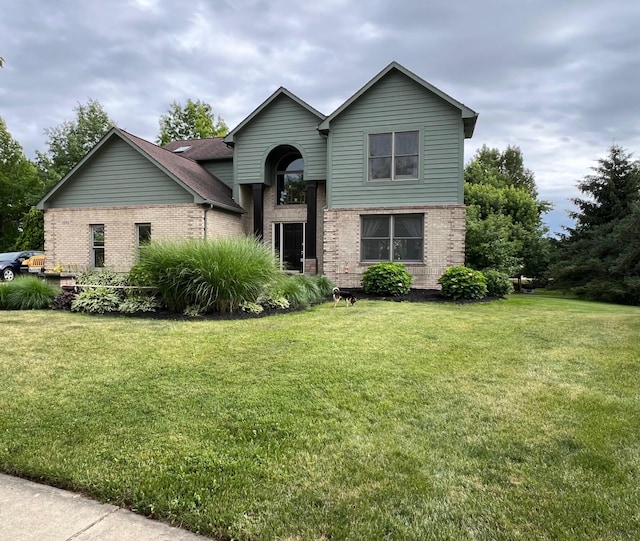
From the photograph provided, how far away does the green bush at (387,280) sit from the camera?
12422 mm

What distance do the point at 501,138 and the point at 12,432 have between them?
1754 inches

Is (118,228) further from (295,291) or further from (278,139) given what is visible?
(295,291)

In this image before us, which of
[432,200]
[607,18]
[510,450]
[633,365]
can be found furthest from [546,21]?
[510,450]

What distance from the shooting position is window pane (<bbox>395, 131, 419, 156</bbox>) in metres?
14.0

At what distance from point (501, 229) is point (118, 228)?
15.7 m

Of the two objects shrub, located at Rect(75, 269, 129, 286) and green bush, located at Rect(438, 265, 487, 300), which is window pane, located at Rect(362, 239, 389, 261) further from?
shrub, located at Rect(75, 269, 129, 286)

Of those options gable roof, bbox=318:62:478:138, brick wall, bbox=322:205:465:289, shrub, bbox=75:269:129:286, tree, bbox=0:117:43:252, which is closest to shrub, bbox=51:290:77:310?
shrub, bbox=75:269:129:286

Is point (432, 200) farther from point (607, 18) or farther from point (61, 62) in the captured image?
point (61, 62)

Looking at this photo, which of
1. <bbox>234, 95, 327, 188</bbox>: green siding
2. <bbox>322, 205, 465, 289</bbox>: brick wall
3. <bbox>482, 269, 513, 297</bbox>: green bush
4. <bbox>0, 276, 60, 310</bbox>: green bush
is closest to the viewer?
<bbox>0, 276, 60, 310</bbox>: green bush

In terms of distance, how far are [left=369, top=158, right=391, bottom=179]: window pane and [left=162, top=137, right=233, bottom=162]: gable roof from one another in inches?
263

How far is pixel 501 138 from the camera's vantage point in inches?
1581

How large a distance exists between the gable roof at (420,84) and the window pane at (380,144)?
4.64ft

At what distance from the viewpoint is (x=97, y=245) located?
629 inches

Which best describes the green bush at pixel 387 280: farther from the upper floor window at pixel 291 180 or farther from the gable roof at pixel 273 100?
the gable roof at pixel 273 100
